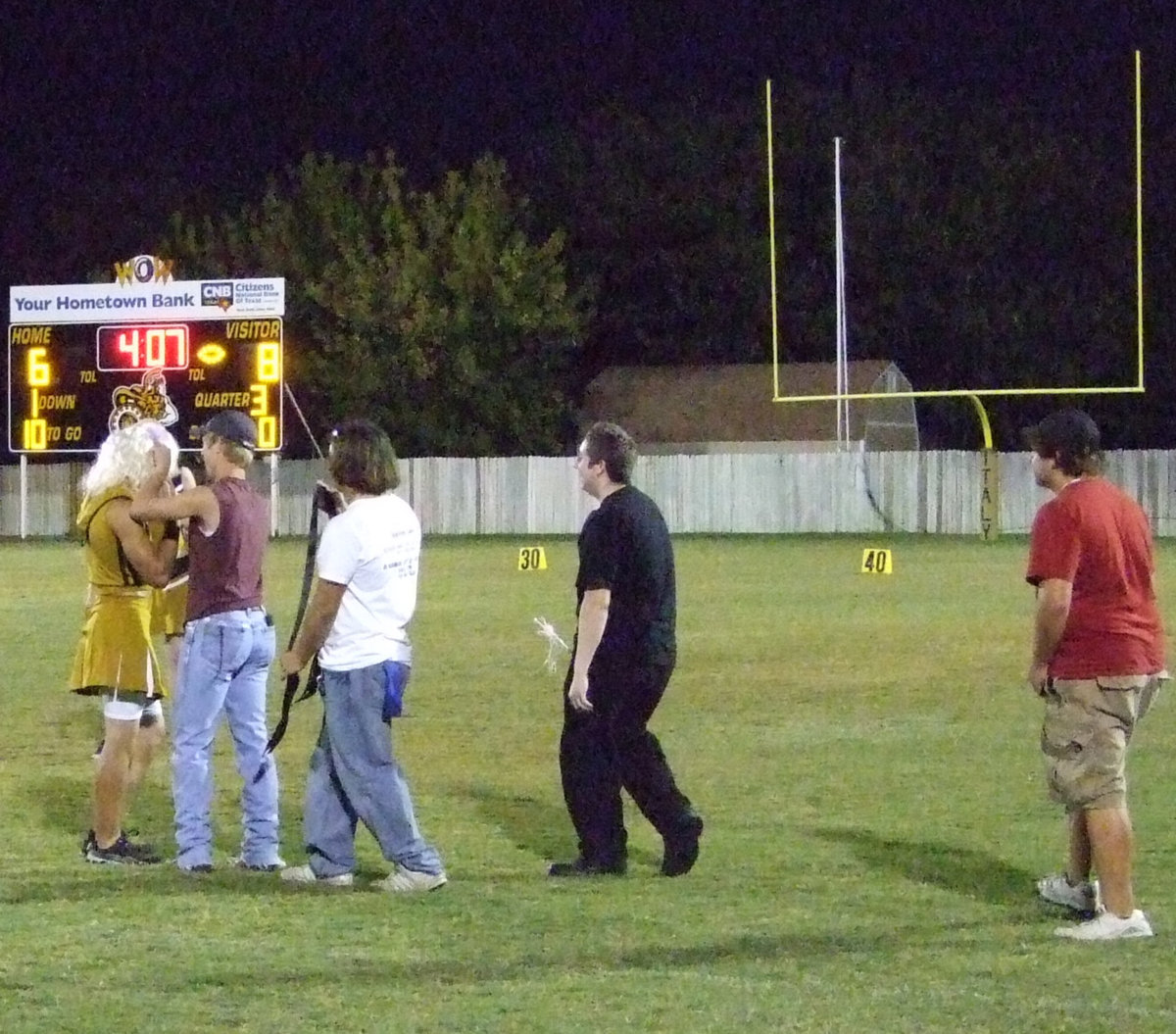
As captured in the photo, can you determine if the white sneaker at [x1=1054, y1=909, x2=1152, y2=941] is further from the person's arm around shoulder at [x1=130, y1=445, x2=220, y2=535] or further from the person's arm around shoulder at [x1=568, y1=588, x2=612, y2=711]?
the person's arm around shoulder at [x1=130, y1=445, x2=220, y2=535]

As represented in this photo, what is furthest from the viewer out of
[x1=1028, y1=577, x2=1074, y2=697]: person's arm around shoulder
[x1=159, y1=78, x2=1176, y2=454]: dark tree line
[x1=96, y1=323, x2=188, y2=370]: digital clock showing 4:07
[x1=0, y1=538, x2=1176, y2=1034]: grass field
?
[x1=159, y1=78, x2=1176, y2=454]: dark tree line

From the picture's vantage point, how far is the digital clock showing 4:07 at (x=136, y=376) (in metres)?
34.8

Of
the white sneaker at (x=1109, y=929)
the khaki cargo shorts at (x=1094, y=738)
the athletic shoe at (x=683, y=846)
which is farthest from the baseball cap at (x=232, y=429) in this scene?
the white sneaker at (x=1109, y=929)

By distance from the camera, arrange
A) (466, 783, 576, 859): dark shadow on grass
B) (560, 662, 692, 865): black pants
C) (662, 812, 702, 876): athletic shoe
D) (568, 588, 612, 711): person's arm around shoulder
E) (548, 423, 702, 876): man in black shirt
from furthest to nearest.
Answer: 1. (466, 783, 576, 859): dark shadow on grass
2. (662, 812, 702, 876): athletic shoe
3. (560, 662, 692, 865): black pants
4. (548, 423, 702, 876): man in black shirt
5. (568, 588, 612, 711): person's arm around shoulder

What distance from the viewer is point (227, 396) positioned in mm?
34750

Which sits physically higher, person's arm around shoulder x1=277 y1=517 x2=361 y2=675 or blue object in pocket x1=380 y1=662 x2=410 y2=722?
person's arm around shoulder x1=277 y1=517 x2=361 y2=675

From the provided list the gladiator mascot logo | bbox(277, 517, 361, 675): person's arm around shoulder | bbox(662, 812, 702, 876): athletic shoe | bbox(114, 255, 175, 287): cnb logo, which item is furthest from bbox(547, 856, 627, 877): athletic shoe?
A: bbox(114, 255, 175, 287): cnb logo

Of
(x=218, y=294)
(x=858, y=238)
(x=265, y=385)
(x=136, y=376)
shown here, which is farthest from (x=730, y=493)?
(x=858, y=238)

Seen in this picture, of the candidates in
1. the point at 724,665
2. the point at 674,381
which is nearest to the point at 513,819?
the point at 724,665

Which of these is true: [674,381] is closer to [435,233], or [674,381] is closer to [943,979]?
[435,233]

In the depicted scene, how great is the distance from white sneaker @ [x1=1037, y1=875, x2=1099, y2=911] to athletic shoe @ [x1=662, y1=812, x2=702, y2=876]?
1.31m

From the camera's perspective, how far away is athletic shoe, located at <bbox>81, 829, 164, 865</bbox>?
8273 mm

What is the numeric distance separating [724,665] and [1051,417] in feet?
30.3

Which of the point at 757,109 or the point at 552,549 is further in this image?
the point at 757,109
